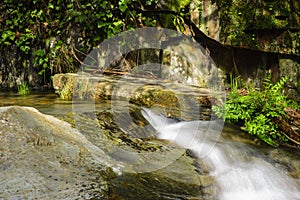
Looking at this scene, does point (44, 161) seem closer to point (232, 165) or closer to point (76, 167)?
point (76, 167)

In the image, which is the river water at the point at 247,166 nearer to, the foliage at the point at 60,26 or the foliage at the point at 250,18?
the foliage at the point at 250,18

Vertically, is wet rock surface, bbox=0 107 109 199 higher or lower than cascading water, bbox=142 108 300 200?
higher

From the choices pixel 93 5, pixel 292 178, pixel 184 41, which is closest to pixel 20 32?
pixel 93 5

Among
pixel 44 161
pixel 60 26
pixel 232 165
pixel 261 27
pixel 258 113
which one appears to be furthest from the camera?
pixel 60 26

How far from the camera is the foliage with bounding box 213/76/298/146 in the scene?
4039mm

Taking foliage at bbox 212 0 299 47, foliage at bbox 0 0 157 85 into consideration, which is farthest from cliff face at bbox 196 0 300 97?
foliage at bbox 0 0 157 85

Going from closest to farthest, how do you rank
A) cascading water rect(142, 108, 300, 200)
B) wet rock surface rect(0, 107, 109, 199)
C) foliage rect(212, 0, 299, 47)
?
wet rock surface rect(0, 107, 109, 199) < cascading water rect(142, 108, 300, 200) < foliage rect(212, 0, 299, 47)

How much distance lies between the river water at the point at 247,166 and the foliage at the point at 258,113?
0.21 m

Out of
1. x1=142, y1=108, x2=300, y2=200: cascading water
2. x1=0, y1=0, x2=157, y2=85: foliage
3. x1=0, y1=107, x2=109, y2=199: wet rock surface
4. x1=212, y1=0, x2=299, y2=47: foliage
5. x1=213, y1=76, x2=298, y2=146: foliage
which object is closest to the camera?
x1=0, y1=107, x2=109, y2=199: wet rock surface

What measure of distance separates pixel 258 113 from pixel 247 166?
1.17m

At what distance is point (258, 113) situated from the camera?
4.23 meters

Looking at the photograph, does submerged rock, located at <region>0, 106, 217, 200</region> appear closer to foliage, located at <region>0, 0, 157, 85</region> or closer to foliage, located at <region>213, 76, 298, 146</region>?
foliage, located at <region>213, 76, 298, 146</region>

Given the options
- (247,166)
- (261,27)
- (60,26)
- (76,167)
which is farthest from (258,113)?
(60,26)

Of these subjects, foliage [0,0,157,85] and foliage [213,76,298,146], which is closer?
foliage [213,76,298,146]
